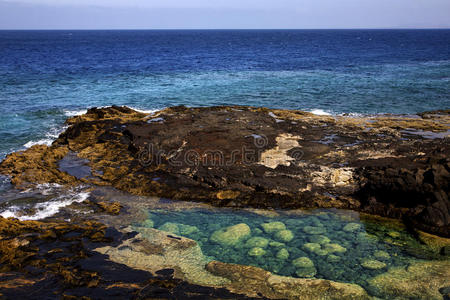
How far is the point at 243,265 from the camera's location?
33.1ft

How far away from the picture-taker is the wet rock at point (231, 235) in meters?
11.3

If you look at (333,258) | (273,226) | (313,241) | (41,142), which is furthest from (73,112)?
(333,258)

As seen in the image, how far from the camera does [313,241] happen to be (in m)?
11.2

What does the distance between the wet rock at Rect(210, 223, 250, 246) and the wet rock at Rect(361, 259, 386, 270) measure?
143 inches

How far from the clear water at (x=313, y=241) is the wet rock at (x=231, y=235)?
0.11 meters

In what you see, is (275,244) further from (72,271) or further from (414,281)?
(72,271)

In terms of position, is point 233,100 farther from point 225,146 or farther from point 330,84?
point 225,146

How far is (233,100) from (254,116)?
11442mm

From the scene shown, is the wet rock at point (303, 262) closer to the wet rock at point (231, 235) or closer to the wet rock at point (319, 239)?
the wet rock at point (319, 239)

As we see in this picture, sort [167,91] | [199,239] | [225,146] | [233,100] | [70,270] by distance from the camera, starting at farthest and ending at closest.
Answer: [167,91] < [233,100] < [225,146] < [199,239] < [70,270]

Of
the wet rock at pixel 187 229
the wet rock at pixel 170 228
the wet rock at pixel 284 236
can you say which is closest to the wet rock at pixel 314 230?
the wet rock at pixel 284 236

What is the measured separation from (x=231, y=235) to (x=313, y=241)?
2.68 meters

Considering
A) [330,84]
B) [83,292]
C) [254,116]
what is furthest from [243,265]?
[330,84]

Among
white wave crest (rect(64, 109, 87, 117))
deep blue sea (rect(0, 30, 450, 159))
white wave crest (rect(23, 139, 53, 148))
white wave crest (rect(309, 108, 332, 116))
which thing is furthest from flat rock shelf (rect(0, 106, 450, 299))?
white wave crest (rect(64, 109, 87, 117))
